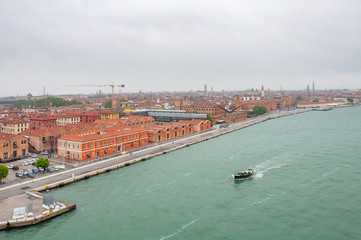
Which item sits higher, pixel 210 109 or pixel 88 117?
pixel 210 109

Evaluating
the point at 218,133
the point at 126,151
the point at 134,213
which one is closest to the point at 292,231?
the point at 134,213

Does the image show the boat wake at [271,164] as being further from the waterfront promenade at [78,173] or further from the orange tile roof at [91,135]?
the orange tile roof at [91,135]

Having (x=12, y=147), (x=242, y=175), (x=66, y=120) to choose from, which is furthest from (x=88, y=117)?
(x=242, y=175)

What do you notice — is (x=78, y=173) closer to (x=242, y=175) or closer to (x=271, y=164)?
(x=242, y=175)

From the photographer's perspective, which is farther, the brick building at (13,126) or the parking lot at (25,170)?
the brick building at (13,126)

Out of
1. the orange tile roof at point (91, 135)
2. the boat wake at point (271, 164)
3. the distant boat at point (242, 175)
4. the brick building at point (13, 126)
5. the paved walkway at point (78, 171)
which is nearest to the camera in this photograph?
the paved walkway at point (78, 171)

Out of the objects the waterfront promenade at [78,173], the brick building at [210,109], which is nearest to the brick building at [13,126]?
the waterfront promenade at [78,173]

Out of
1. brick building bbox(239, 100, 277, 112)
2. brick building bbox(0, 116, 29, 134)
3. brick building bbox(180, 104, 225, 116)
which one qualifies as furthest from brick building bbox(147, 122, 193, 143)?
brick building bbox(239, 100, 277, 112)
